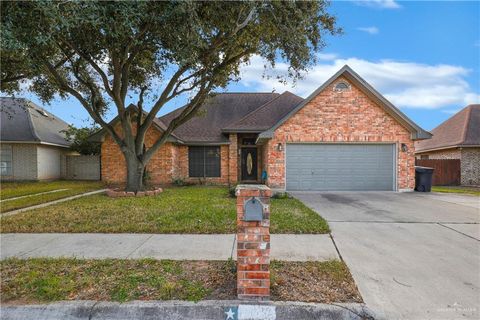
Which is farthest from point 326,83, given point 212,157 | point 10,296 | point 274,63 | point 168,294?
point 10,296

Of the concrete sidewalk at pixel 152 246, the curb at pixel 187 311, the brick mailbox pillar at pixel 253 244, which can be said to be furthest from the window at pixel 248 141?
the curb at pixel 187 311

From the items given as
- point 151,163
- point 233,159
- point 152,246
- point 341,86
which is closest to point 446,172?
point 341,86

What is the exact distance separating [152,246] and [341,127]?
34.3ft

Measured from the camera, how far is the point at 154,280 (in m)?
3.43

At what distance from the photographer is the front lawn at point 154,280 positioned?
309 cm

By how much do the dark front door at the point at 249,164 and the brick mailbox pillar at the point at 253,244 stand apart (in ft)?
44.7

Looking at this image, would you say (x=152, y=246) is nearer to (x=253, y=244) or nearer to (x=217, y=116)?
(x=253, y=244)

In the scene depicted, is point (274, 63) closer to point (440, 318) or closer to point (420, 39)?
point (420, 39)

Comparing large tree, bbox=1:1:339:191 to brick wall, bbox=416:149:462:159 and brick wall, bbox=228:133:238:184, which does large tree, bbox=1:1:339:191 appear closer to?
brick wall, bbox=228:133:238:184

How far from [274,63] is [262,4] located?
107 inches

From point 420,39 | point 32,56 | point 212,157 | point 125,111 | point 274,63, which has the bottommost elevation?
point 212,157

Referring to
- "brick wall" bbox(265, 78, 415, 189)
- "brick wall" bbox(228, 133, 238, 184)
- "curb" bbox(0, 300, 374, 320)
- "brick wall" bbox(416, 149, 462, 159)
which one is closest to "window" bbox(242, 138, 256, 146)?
"brick wall" bbox(228, 133, 238, 184)

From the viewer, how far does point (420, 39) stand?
34.1ft

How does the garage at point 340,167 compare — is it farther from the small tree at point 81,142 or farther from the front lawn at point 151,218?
the small tree at point 81,142
